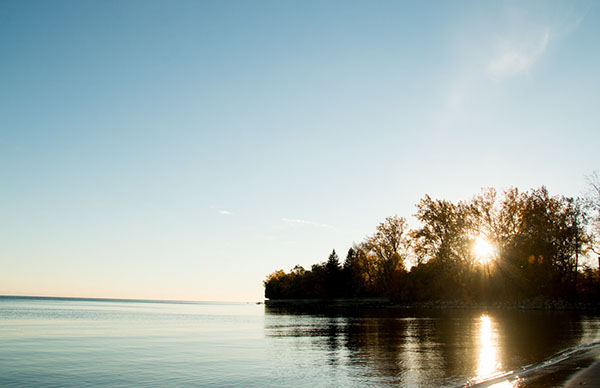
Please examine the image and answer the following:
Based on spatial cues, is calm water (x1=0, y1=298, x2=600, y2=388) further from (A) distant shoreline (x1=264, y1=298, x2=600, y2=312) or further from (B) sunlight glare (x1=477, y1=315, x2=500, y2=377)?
(A) distant shoreline (x1=264, y1=298, x2=600, y2=312)

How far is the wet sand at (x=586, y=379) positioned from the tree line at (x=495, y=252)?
180ft

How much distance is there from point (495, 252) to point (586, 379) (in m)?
73.1

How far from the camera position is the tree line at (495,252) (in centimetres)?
7606

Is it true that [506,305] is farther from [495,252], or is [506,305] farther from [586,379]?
[586,379]

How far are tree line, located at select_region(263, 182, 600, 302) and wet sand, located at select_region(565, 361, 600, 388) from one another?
180ft

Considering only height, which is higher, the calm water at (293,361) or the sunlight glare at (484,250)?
the sunlight glare at (484,250)

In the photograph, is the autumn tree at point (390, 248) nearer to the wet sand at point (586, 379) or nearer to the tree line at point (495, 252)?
the tree line at point (495, 252)

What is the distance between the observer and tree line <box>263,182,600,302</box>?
250ft

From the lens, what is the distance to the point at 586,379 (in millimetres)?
14195

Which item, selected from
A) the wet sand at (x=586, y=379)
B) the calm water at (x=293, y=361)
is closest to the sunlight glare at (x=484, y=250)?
the calm water at (x=293, y=361)

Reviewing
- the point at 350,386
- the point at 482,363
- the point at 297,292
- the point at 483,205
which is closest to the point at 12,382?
the point at 350,386

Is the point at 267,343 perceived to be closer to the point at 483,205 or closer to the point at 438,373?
the point at 438,373

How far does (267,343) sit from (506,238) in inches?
2514

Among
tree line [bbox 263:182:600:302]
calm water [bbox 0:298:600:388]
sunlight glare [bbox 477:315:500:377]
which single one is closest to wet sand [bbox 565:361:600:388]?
calm water [bbox 0:298:600:388]
